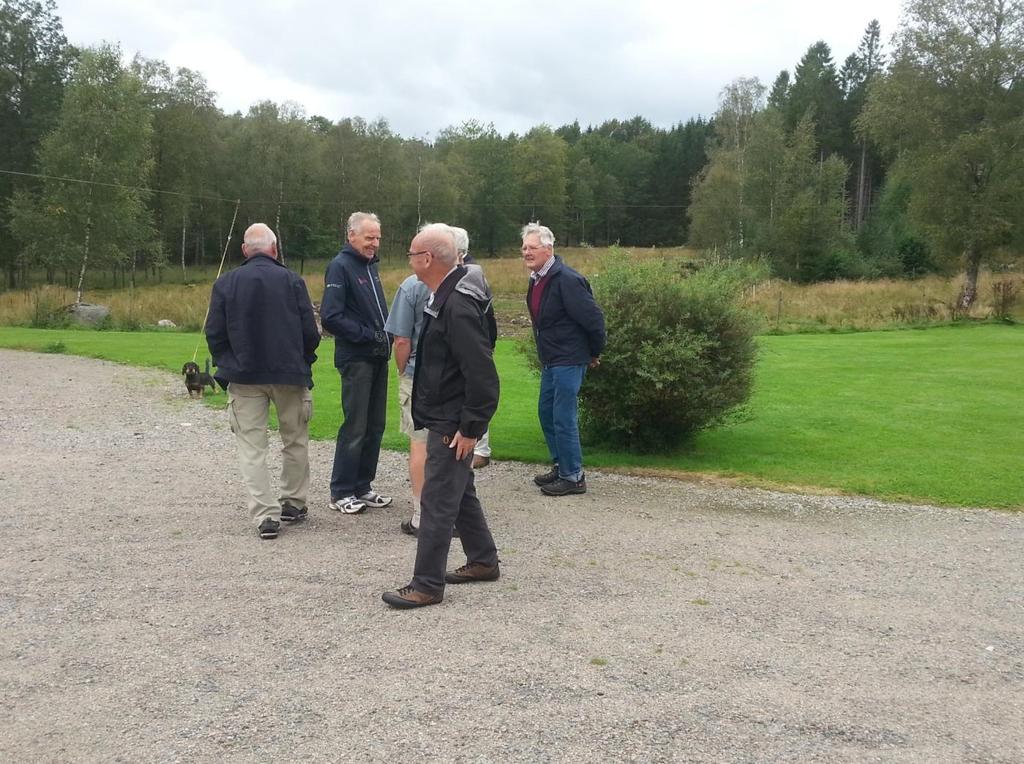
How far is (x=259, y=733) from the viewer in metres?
3.25

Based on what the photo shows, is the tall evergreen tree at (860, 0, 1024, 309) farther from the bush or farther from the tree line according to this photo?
the bush

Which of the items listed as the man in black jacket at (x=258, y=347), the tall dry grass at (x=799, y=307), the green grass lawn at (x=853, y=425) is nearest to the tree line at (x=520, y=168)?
the tall dry grass at (x=799, y=307)

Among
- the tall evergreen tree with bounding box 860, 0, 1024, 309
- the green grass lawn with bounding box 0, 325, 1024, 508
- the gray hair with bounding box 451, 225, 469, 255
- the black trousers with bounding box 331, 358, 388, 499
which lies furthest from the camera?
the tall evergreen tree with bounding box 860, 0, 1024, 309

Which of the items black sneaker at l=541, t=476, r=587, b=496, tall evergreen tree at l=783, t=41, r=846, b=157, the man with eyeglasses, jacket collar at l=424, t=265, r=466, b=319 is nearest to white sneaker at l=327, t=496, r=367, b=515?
the man with eyeglasses

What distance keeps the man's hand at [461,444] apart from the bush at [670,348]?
3.56m

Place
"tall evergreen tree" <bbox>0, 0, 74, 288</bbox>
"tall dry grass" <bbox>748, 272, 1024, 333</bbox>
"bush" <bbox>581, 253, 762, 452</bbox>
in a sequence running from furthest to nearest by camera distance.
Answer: "tall evergreen tree" <bbox>0, 0, 74, 288</bbox>
"tall dry grass" <bbox>748, 272, 1024, 333</bbox>
"bush" <bbox>581, 253, 762, 452</bbox>

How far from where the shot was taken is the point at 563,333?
7.16m

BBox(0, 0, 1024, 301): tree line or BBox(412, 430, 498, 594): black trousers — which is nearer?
BBox(412, 430, 498, 594): black trousers

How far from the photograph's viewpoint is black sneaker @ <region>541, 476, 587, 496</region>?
7238 millimetres

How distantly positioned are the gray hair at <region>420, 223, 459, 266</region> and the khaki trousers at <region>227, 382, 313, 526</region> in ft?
6.28

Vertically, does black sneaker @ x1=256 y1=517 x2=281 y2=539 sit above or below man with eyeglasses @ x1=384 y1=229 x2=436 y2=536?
below

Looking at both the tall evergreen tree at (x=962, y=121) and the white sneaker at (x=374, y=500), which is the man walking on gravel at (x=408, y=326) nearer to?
the white sneaker at (x=374, y=500)

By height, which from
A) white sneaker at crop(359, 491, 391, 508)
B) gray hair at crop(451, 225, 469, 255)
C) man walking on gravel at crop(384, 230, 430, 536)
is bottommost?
white sneaker at crop(359, 491, 391, 508)

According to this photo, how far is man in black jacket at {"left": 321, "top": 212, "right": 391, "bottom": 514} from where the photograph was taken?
6266 millimetres
